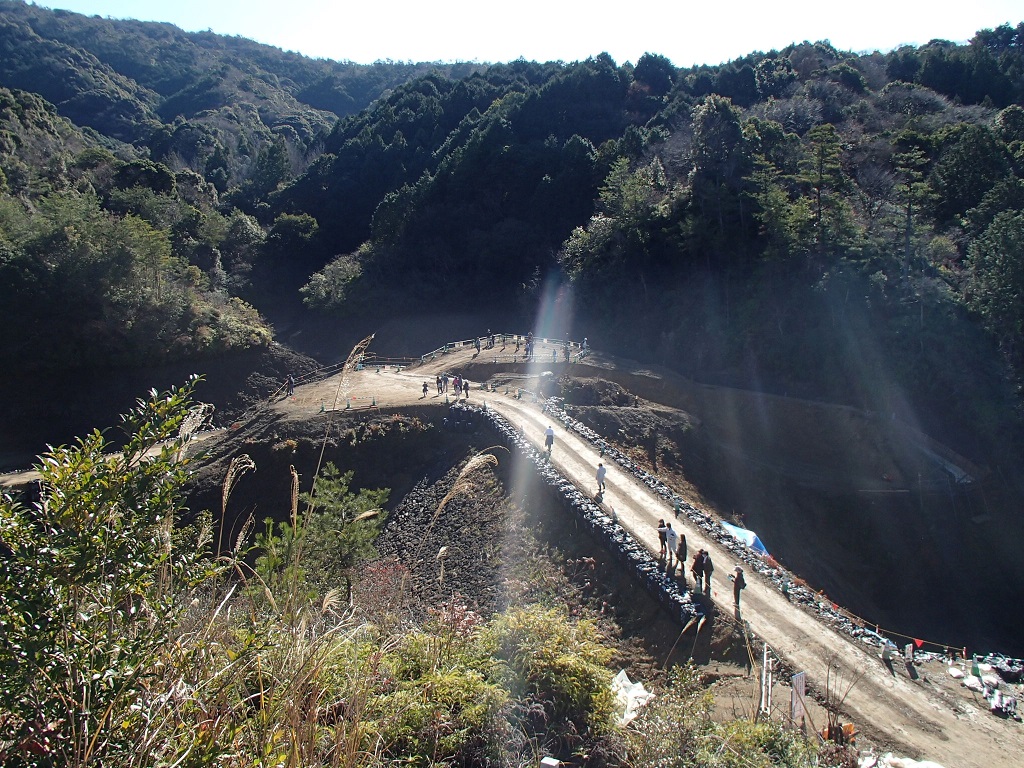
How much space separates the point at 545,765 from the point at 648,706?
2.12 metres

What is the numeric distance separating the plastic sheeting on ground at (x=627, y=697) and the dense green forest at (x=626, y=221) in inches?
902

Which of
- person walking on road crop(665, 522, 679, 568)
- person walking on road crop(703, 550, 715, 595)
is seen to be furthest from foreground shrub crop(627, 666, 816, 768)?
person walking on road crop(665, 522, 679, 568)

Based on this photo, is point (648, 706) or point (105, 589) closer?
point (105, 589)

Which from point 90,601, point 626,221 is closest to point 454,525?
point 90,601

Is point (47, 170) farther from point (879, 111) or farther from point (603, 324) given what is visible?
point (879, 111)

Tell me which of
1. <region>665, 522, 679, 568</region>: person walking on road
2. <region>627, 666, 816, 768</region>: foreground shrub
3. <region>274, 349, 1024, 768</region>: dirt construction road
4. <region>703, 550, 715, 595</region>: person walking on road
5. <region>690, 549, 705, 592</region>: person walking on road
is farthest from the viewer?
<region>665, 522, 679, 568</region>: person walking on road

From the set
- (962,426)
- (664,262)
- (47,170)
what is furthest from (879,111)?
(47,170)

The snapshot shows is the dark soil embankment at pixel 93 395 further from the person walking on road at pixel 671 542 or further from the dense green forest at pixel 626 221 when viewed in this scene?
the person walking on road at pixel 671 542

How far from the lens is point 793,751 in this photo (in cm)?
598

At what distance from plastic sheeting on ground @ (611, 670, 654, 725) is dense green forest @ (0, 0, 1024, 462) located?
22922 millimetres

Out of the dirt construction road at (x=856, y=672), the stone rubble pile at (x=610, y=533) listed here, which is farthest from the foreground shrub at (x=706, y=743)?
the dirt construction road at (x=856, y=672)

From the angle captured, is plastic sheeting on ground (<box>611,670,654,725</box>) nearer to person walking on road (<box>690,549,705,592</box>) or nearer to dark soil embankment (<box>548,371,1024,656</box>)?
person walking on road (<box>690,549,705,592</box>)

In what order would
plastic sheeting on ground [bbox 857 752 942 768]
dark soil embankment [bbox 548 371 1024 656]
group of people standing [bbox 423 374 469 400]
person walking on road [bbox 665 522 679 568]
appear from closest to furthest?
plastic sheeting on ground [bbox 857 752 942 768] < person walking on road [bbox 665 522 679 568] < dark soil embankment [bbox 548 371 1024 656] < group of people standing [bbox 423 374 469 400]

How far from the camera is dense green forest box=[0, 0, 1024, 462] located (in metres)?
28.4
